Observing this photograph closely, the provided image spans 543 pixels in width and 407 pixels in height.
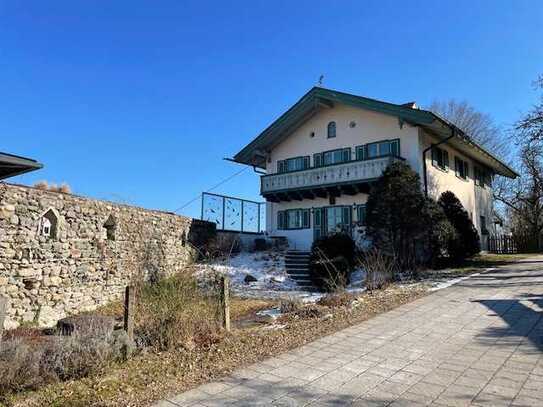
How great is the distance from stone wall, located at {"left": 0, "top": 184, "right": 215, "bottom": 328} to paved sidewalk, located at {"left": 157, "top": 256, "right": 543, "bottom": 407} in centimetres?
582

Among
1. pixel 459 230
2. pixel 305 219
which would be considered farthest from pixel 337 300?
pixel 305 219

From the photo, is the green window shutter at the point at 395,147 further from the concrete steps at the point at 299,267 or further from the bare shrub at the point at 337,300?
the bare shrub at the point at 337,300

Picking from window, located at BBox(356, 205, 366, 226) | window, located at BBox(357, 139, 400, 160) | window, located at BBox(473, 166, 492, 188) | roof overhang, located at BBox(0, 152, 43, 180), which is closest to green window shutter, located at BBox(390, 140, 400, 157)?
window, located at BBox(357, 139, 400, 160)

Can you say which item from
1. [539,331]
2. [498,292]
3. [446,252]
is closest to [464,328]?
A: [539,331]

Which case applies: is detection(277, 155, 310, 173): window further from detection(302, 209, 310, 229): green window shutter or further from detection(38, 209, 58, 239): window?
detection(38, 209, 58, 239): window

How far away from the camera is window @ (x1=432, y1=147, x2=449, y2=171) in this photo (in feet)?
69.1

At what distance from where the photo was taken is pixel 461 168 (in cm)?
2470

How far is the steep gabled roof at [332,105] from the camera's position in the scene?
1930cm

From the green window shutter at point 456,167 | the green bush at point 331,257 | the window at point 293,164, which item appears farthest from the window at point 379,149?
the green window shutter at point 456,167

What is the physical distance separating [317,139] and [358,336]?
17235mm

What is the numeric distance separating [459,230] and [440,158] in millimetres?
4328

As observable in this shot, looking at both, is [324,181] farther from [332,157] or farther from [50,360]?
[50,360]

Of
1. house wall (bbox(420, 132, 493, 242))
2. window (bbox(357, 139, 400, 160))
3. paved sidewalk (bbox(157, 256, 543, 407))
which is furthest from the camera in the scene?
house wall (bbox(420, 132, 493, 242))

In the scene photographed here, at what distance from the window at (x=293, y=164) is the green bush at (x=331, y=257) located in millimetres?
6328
